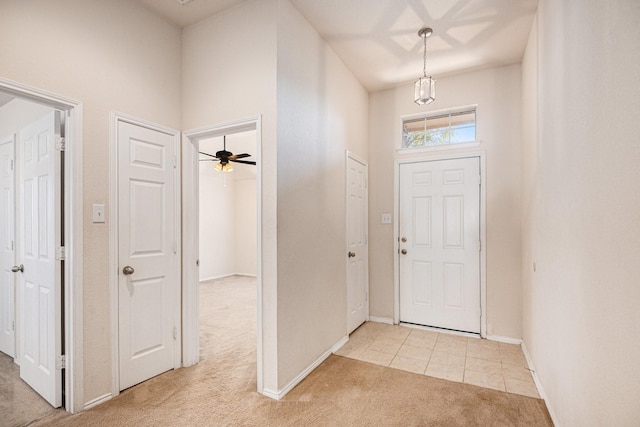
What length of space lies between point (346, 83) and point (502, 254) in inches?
104

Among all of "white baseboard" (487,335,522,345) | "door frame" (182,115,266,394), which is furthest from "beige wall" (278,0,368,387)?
A: "white baseboard" (487,335,522,345)

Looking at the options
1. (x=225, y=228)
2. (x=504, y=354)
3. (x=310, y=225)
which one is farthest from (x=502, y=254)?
(x=225, y=228)

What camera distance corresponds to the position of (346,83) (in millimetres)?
3514

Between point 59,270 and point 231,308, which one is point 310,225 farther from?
point 231,308

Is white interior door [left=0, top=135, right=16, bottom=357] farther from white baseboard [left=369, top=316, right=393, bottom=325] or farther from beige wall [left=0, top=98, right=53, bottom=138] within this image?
white baseboard [left=369, top=316, right=393, bottom=325]

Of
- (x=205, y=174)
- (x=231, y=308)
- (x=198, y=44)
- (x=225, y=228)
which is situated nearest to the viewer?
(x=198, y=44)

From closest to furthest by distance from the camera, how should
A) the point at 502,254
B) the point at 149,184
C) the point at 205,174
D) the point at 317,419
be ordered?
the point at 317,419 < the point at 149,184 < the point at 502,254 < the point at 205,174

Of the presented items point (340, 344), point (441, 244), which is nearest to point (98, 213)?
point (340, 344)

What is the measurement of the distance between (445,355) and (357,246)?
4.86ft

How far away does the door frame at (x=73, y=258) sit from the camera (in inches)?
81.0

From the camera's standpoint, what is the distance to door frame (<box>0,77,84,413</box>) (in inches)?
81.0

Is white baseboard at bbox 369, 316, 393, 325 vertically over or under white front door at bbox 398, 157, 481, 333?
under

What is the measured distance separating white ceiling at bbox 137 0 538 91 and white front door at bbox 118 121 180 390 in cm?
121

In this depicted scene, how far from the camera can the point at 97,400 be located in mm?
2145
